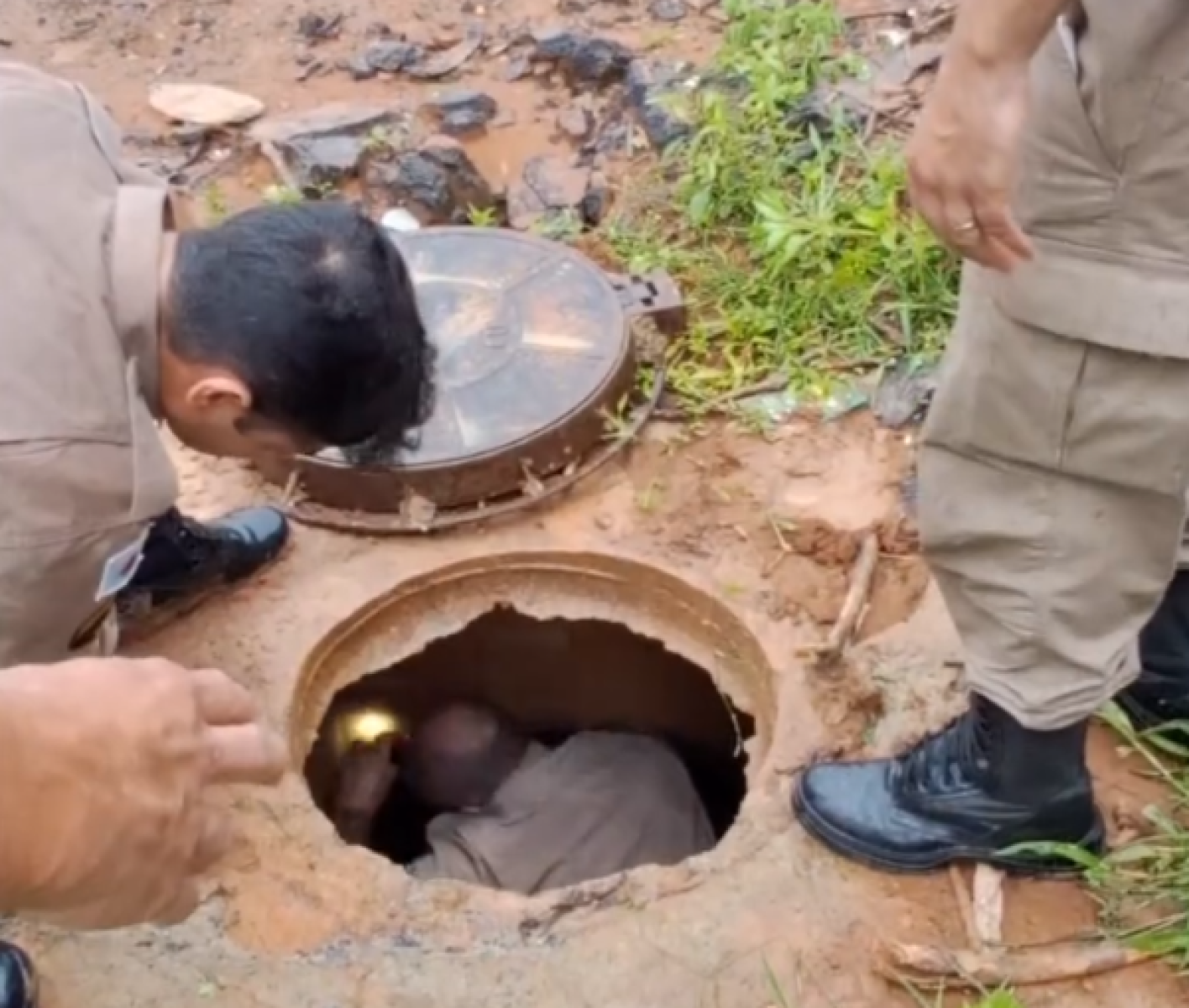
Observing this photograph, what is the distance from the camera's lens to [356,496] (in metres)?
3.35

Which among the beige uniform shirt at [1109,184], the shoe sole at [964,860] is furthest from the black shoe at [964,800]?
the beige uniform shirt at [1109,184]

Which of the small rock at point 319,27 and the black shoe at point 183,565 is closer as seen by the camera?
the black shoe at point 183,565

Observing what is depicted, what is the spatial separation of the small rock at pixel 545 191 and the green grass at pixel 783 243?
0.14 meters

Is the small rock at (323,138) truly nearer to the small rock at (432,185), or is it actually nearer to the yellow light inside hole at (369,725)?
the small rock at (432,185)

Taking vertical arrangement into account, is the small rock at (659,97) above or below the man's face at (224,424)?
below

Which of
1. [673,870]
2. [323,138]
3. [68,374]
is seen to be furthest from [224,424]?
[323,138]

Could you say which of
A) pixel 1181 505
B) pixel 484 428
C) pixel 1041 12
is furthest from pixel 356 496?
pixel 1041 12

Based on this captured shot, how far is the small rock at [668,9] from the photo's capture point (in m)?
4.61

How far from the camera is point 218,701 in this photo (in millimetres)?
1758

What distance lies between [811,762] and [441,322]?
3.96 feet

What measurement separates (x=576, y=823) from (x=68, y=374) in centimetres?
172

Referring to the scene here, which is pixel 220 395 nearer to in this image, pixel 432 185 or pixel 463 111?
pixel 432 185

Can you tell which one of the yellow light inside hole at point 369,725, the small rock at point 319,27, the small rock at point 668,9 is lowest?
the yellow light inside hole at point 369,725

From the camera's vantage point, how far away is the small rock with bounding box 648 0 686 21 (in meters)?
4.61
